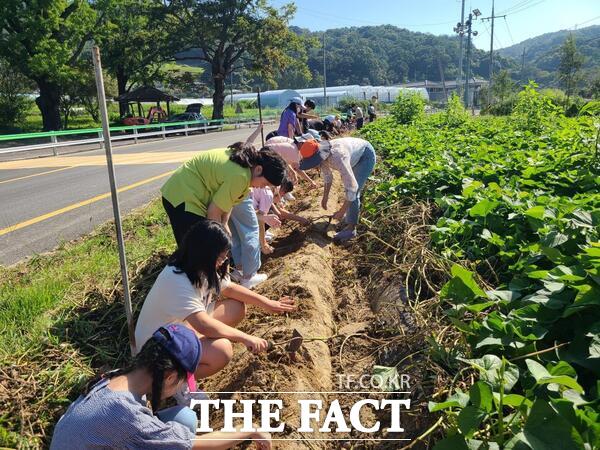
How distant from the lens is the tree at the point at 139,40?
36.8 metres

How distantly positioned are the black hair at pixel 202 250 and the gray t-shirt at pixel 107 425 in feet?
2.94

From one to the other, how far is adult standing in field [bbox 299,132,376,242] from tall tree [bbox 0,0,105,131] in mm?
26822

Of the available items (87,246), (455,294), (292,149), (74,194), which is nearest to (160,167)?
(74,194)

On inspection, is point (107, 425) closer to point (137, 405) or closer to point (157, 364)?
point (137, 405)

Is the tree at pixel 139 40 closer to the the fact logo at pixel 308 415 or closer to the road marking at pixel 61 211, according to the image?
the road marking at pixel 61 211

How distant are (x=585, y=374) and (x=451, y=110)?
51.6 feet

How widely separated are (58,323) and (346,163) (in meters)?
3.23

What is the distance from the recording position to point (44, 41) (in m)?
27.4

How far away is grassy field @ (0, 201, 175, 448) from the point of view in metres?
2.85

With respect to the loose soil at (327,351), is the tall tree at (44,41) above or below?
above

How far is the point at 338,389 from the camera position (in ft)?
10.9

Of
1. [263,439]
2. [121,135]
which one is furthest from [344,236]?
[121,135]

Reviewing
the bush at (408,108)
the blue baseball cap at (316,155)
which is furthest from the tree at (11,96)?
the blue baseball cap at (316,155)

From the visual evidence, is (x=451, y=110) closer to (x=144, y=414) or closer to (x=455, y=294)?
(x=455, y=294)
